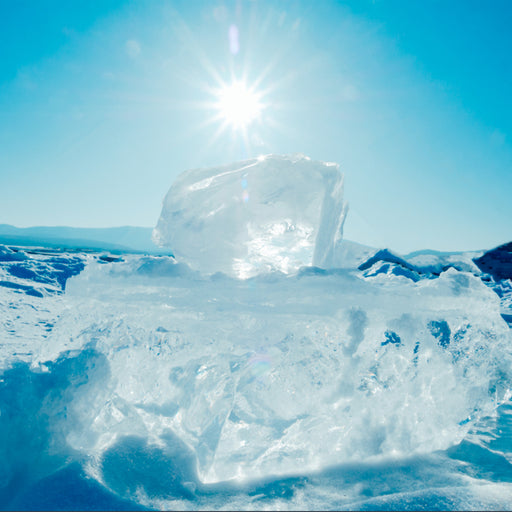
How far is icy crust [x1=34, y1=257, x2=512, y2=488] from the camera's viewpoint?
1838 millimetres

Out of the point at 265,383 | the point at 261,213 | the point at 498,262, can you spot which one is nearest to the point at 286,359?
the point at 265,383

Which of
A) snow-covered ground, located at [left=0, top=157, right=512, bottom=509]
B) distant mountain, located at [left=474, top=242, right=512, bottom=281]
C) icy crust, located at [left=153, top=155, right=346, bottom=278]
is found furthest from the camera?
distant mountain, located at [left=474, top=242, right=512, bottom=281]

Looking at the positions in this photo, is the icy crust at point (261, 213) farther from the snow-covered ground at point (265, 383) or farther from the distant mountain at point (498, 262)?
the distant mountain at point (498, 262)

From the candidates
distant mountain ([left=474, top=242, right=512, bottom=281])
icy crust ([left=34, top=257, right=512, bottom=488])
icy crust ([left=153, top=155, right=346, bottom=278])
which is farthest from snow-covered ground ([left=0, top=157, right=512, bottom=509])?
distant mountain ([left=474, top=242, right=512, bottom=281])

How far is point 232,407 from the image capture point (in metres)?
1.84

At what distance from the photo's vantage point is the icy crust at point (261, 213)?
143 inches

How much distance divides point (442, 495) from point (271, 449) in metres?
0.77

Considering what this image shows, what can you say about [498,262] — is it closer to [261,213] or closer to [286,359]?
[261,213]

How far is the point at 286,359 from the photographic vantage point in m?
1.90

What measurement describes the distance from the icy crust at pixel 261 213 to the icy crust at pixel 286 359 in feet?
5.17

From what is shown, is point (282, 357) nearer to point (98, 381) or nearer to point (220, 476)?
point (220, 476)

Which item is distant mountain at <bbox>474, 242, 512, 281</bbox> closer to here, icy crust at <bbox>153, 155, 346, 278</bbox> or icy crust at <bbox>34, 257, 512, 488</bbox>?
icy crust at <bbox>153, 155, 346, 278</bbox>

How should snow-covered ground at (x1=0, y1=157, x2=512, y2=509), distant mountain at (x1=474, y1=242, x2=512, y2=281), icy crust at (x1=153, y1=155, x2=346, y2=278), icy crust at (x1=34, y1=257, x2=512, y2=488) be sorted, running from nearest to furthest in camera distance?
snow-covered ground at (x1=0, y1=157, x2=512, y2=509) → icy crust at (x1=34, y1=257, x2=512, y2=488) → icy crust at (x1=153, y1=155, x2=346, y2=278) → distant mountain at (x1=474, y1=242, x2=512, y2=281)

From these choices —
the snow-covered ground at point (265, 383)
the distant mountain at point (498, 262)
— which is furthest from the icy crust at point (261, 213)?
the distant mountain at point (498, 262)
